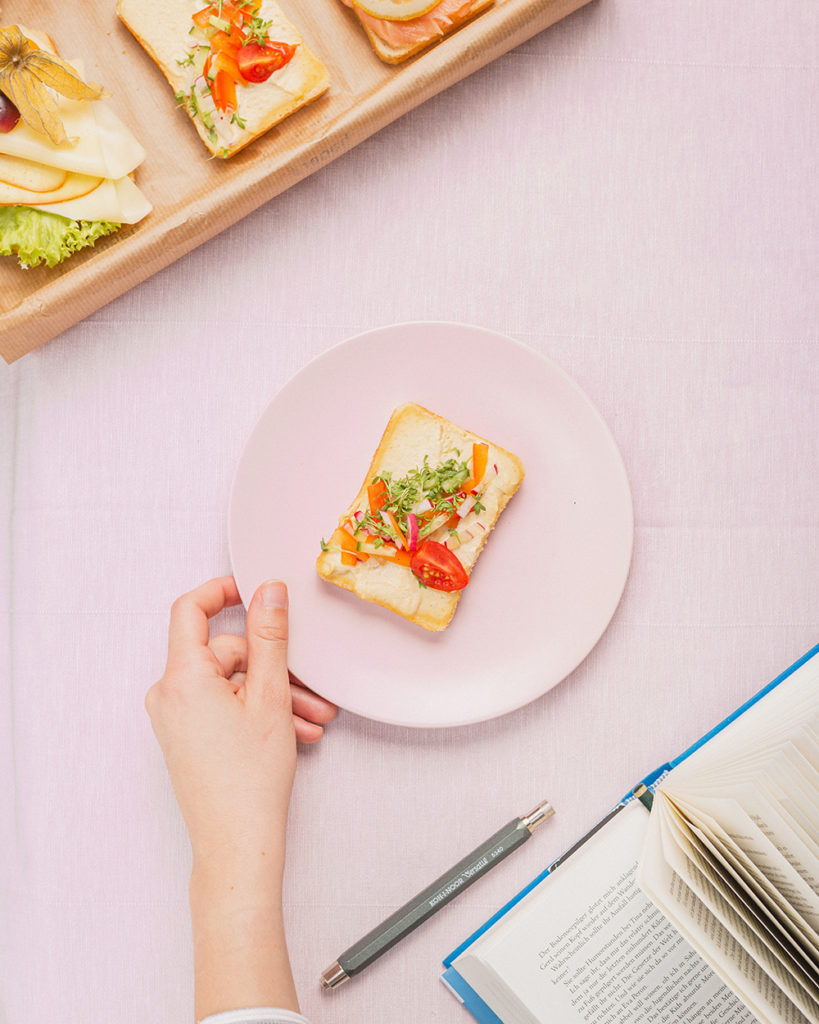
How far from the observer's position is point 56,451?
1721mm

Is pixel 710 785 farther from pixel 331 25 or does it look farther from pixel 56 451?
pixel 331 25

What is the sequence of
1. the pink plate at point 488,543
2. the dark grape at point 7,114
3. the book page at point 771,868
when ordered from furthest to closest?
the pink plate at point 488,543, the dark grape at point 7,114, the book page at point 771,868

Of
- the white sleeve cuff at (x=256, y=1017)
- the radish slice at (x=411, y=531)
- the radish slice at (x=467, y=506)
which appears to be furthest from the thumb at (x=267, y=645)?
the white sleeve cuff at (x=256, y=1017)

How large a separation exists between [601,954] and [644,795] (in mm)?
320

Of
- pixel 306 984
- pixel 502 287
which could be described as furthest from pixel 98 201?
pixel 306 984

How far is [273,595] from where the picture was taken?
161 centimetres

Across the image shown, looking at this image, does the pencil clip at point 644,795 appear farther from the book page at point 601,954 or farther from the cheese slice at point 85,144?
the cheese slice at point 85,144

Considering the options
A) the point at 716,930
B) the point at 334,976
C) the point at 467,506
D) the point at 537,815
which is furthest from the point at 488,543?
the point at 334,976

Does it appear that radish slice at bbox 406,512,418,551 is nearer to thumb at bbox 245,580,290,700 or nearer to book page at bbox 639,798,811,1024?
thumb at bbox 245,580,290,700

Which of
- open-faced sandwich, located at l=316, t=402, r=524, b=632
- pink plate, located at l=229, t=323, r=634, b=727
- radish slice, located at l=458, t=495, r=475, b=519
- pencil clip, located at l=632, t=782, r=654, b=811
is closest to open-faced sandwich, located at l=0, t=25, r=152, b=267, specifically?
pink plate, located at l=229, t=323, r=634, b=727

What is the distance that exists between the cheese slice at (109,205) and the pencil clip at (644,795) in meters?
1.55

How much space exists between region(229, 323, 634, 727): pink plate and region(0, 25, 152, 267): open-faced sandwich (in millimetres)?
507

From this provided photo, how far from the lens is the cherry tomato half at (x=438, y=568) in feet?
5.28

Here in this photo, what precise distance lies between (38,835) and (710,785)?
1.36 metres
